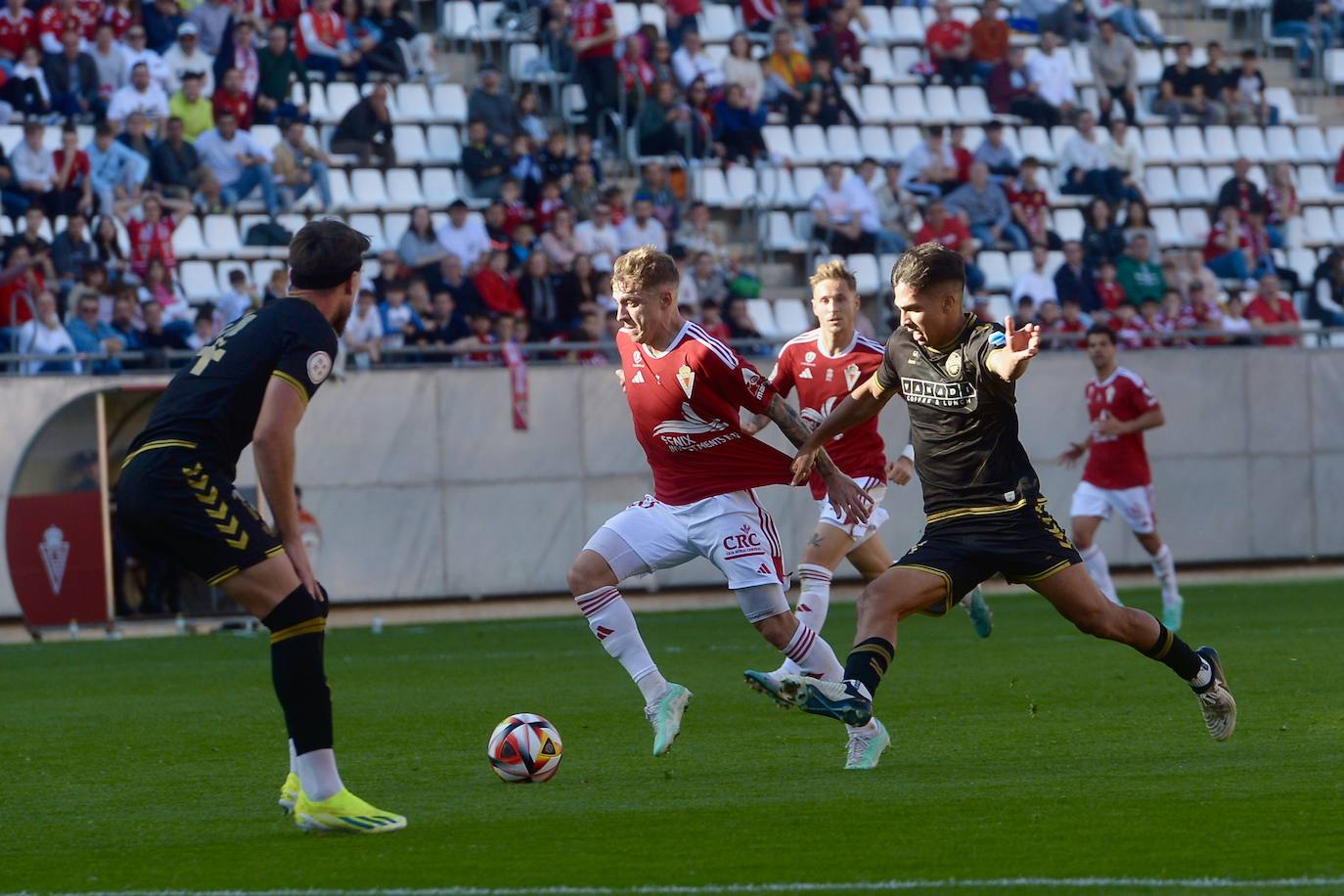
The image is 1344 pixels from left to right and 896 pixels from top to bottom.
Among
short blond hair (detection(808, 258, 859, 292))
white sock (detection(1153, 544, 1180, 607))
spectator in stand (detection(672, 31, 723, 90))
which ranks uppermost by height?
spectator in stand (detection(672, 31, 723, 90))

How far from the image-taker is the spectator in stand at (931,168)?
988 inches

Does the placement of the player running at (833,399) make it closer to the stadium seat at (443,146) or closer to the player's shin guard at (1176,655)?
the player's shin guard at (1176,655)

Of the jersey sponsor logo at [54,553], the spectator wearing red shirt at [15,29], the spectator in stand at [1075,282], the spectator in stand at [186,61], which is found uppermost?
the spectator wearing red shirt at [15,29]

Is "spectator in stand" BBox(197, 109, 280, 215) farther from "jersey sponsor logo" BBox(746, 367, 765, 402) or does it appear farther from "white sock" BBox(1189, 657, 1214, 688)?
"white sock" BBox(1189, 657, 1214, 688)

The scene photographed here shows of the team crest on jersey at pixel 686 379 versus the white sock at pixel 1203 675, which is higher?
the team crest on jersey at pixel 686 379

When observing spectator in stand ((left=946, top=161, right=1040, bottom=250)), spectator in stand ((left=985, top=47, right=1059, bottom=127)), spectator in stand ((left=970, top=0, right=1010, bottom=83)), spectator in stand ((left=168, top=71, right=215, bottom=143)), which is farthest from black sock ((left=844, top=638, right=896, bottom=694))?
spectator in stand ((left=970, top=0, right=1010, bottom=83))

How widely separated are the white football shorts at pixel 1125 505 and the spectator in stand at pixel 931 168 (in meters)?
8.81

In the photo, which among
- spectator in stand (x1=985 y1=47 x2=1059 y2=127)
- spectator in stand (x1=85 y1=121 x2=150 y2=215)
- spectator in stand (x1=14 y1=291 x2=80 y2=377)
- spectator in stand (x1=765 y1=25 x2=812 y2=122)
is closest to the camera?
spectator in stand (x1=14 y1=291 x2=80 y2=377)

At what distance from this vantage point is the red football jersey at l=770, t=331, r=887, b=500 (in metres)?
11.3

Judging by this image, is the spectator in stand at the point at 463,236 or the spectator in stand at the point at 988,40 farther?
the spectator in stand at the point at 988,40

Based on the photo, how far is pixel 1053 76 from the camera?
27141 millimetres

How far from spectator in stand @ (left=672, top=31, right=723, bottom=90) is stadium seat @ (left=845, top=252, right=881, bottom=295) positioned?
9.58 feet

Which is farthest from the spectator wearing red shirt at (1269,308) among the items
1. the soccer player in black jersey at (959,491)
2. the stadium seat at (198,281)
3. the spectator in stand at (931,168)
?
the soccer player in black jersey at (959,491)

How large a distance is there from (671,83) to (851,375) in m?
13.6
